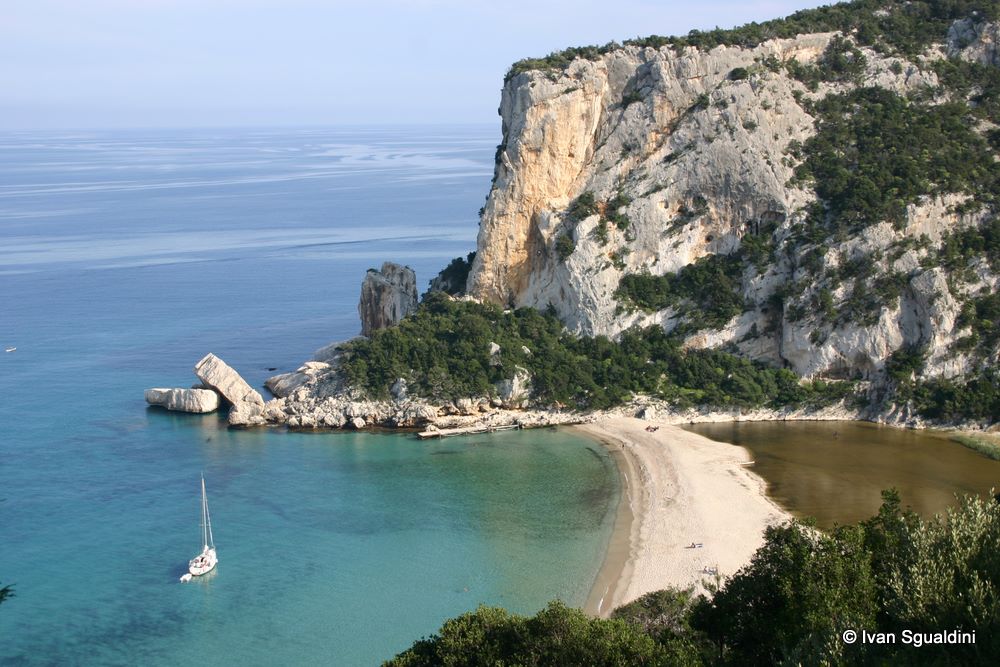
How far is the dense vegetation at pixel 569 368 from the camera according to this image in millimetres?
39938

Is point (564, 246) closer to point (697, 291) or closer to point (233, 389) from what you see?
point (697, 291)

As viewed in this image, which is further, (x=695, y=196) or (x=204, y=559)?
(x=695, y=196)

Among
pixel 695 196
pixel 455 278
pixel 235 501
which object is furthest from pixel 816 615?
pixel 455 278

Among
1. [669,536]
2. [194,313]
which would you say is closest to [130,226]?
[194,313]

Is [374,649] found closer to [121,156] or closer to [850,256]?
[850,256]

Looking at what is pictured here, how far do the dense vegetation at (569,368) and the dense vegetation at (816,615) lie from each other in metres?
21.1

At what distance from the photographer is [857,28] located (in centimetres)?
4750

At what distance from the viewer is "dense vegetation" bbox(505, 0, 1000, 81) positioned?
45625 millimetres

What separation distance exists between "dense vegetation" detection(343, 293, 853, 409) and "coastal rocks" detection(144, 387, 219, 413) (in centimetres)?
542

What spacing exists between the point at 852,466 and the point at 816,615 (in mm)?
19730

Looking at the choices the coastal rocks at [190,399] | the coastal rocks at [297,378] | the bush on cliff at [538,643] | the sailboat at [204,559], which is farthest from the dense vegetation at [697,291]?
the bush on cliff at [538,643]

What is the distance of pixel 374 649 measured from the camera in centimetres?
2317

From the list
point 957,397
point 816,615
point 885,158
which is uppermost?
point 885,158

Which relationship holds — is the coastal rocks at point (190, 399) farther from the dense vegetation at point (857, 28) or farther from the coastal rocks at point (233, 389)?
the dense vegetation at point (857, 28)
